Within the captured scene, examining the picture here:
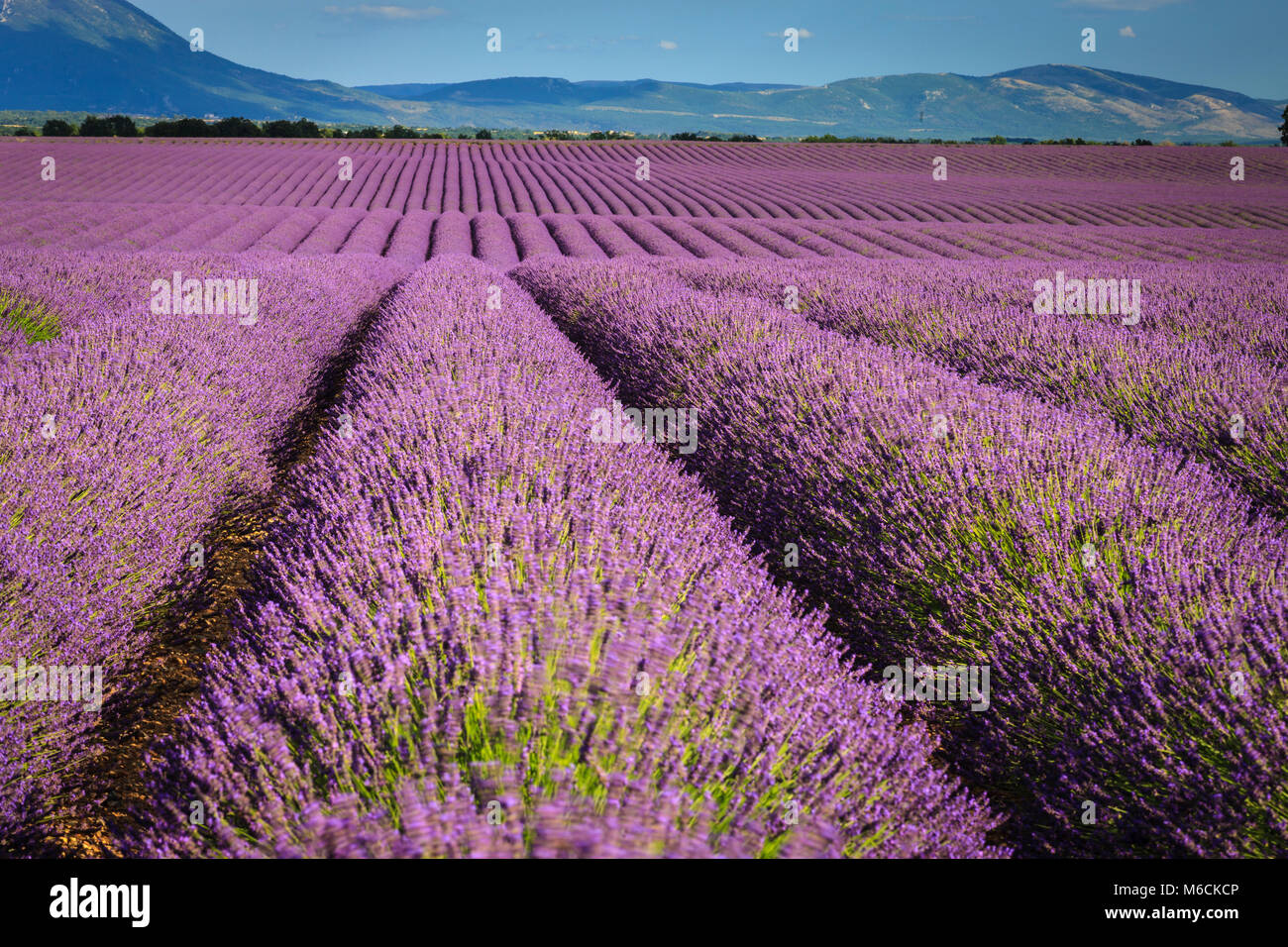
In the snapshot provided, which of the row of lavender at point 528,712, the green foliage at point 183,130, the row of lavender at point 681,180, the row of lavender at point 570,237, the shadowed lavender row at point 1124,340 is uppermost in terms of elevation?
the green foliage at point 183,130

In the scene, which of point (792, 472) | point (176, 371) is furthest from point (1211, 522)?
point (176, 371)

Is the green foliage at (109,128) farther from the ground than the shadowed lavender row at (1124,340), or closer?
farther from the ground

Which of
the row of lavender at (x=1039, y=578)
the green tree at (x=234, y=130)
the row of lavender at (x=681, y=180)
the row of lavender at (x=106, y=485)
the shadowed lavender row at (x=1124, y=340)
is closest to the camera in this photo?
the row of lavender at (x=1039, y=578)

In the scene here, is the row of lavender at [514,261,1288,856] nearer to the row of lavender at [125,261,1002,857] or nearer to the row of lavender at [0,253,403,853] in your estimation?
the row of lavender at [125,261,1002,857]

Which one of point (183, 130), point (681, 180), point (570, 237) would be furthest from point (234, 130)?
point (570, 237)

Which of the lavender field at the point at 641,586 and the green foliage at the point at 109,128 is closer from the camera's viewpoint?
the lavender field at the point at 641,586

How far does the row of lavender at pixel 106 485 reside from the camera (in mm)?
1687

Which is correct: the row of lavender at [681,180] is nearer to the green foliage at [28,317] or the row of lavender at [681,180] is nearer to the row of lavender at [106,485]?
the green foliage at [28,317]

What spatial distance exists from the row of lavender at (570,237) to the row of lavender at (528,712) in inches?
451

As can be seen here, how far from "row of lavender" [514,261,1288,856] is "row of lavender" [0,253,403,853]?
2225 mm

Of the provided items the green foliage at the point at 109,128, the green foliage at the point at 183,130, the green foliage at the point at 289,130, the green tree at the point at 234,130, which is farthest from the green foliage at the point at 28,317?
the green foliage at the point at 109,128

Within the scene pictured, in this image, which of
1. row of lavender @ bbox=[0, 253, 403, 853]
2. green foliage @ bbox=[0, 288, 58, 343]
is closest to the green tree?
green foliage @ bbox=[0, 288, 58, 343]

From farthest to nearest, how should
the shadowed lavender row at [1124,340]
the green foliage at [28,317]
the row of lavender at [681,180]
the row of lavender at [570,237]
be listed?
the row of lavender at [681,180], the row of lavender at [570,237], the green foliage at [28,317], the shadowed lavender row at [1124,340]
